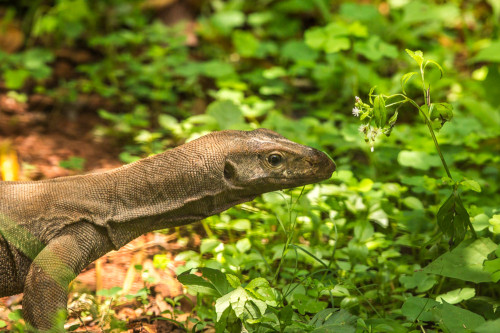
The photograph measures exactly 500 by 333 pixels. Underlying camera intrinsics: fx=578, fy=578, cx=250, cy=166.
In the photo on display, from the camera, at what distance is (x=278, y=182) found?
11.8 feet

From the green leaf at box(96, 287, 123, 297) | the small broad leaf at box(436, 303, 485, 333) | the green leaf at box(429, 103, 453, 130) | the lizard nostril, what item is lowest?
the green leaf at box(96, 287, 123, 297)

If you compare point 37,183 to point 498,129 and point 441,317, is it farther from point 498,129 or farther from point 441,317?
point 498,129

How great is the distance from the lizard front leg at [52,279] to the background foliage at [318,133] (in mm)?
668

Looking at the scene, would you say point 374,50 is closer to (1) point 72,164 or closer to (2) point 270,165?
(2) point 270,165

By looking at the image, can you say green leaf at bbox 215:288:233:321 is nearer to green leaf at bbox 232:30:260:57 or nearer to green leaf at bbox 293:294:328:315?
green leaf at bbox 293:294:328:315

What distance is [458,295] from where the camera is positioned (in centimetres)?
338

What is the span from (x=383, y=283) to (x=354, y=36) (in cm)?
301

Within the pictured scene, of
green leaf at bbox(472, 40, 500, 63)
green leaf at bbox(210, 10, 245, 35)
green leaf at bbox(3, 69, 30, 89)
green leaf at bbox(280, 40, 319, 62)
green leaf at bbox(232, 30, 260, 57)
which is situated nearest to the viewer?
green leaf at bbox(472, 40, 500, 63)

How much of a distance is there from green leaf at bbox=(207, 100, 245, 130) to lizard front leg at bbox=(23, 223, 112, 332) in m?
2.11

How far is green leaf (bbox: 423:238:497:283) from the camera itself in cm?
329

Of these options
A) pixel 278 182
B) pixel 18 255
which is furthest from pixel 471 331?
pixel 18 255

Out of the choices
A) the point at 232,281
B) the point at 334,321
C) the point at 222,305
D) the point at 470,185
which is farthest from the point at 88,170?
the point at 470,185

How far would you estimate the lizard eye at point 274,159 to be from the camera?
3.58 metres

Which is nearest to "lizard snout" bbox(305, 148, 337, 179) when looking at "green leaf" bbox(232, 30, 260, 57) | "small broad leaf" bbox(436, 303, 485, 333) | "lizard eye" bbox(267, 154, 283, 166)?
"lizard eye" bbox(267, 154, 283, 166)
